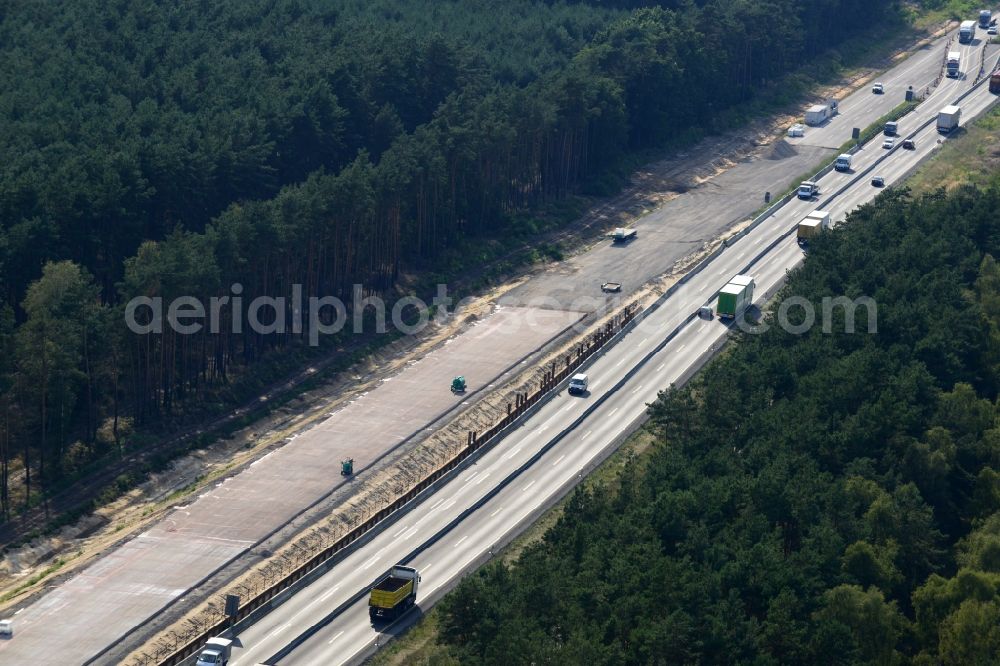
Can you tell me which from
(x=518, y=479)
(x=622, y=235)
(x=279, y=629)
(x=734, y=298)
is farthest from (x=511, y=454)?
(x=622, y=235)

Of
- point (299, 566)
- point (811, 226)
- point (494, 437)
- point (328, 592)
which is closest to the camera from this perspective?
point (328, 592)

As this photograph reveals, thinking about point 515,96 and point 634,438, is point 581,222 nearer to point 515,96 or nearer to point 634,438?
point 515,96

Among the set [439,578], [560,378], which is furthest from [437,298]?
[439,578]

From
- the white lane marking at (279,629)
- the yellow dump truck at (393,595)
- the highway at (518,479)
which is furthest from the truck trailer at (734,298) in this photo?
the white lane marking at (279,629)

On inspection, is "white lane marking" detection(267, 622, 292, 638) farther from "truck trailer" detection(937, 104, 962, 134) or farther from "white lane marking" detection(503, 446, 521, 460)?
"truck trailer" detection(937, 104, 962, 134)

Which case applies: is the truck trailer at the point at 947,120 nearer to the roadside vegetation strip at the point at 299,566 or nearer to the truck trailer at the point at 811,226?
the truck trailer at the point at 811,226

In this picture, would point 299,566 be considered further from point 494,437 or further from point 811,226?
point 811,226
